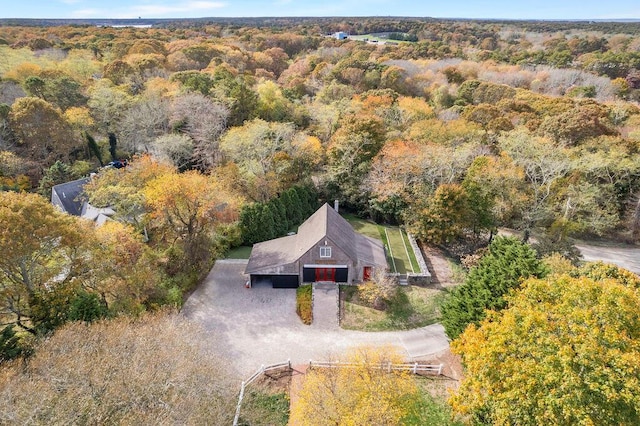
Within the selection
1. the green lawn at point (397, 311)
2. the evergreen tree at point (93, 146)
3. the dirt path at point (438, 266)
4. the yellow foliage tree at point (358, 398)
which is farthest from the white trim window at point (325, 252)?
the evergreen tree at point (93, 146)

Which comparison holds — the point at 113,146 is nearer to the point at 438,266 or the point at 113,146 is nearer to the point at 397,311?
the point at 397,311

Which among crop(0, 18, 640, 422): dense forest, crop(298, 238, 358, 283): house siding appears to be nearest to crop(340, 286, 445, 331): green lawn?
crop(298, 238, 358, 283): house siding

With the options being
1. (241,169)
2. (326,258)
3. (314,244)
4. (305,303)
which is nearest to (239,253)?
(241,169)

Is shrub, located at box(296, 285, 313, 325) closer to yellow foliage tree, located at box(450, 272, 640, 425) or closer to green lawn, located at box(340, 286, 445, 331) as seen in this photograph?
green lawn, located at box(340, 286, 445, 331)

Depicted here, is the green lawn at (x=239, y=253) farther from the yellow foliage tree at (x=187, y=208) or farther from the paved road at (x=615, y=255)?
the paved road at (x=615, y=255)

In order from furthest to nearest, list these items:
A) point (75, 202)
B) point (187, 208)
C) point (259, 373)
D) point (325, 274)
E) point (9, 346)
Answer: point (75, 202) < point (325, 274) < point (187, 208) < point (259, 373) < point (9, 346)
